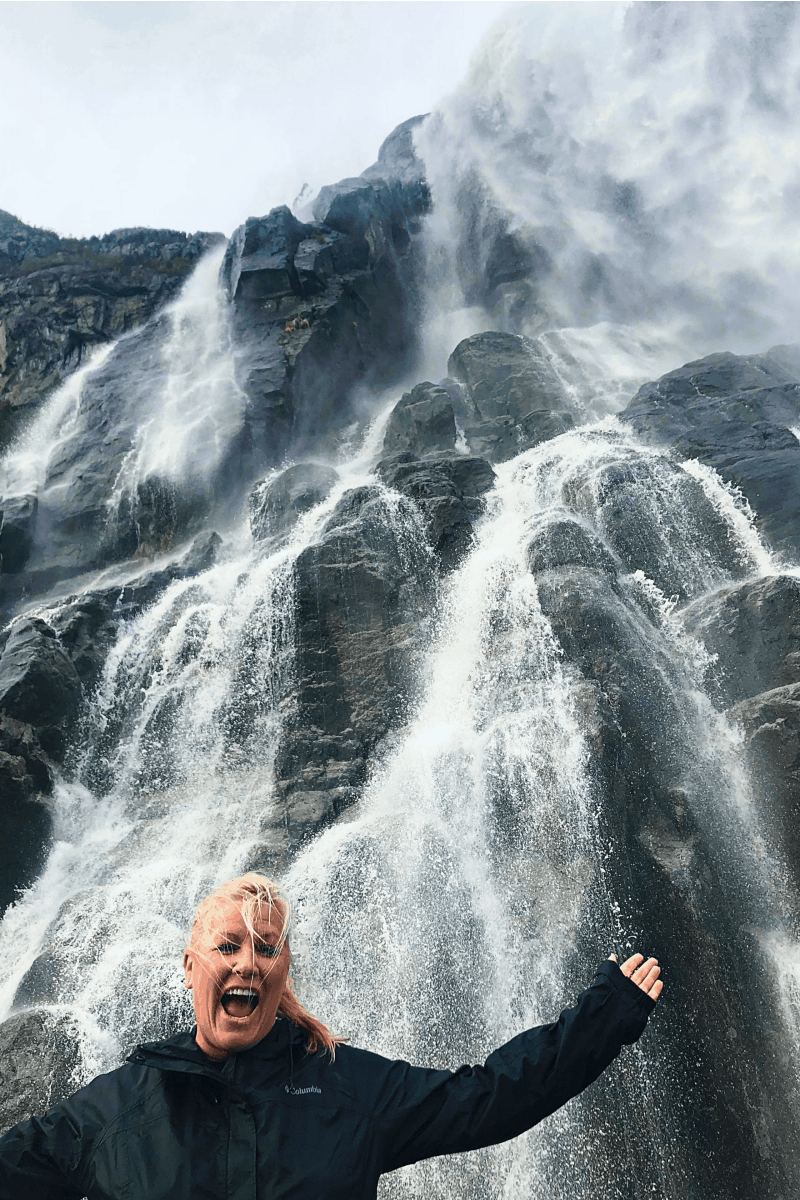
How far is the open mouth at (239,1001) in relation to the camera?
1.85 meters

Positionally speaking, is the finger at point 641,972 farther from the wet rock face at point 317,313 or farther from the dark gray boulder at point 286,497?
the wet rock face at point 317,313

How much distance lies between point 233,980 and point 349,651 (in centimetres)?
1033

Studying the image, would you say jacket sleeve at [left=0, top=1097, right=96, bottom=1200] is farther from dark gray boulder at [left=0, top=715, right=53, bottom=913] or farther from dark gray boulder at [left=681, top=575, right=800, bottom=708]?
dark gray boulder at [left=0, top=715, right=53, bottom=913]

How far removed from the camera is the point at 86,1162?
68.0 inches

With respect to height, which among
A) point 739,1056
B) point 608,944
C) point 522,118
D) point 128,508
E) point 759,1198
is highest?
point 522,118

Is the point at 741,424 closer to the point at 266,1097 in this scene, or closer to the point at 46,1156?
the point at 266,1097

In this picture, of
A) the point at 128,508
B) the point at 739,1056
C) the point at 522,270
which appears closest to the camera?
the point at 739,1056

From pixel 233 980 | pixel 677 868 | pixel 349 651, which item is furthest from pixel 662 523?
pixel 233 980

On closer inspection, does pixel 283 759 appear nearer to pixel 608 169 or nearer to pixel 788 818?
pixel 788 818

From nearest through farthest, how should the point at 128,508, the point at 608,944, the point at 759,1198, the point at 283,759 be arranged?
the point at 759,1198 < the point at 608,944 < the point at 283,759 < the point at 128,508

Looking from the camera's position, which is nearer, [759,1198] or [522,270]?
[759,1198]

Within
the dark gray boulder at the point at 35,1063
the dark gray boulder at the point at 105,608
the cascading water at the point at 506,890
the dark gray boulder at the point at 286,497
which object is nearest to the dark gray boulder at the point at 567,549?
the cascading water at the point at 506,890

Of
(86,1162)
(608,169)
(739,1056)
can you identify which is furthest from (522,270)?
(86,1162)

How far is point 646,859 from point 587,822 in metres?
0.70
